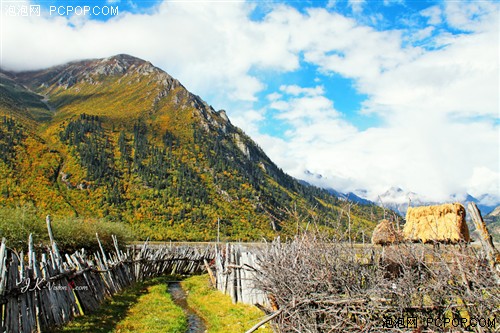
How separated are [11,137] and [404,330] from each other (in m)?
93.2

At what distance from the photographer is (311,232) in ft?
23.9

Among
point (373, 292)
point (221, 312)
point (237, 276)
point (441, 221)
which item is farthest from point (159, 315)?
point (441, 221)

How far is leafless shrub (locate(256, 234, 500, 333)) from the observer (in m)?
4.77

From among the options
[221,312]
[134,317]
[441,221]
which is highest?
[441,221]

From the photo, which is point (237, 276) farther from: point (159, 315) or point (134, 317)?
point (134, 317)

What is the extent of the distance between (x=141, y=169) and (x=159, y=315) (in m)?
75.3

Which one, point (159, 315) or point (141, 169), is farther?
point (141, 169)

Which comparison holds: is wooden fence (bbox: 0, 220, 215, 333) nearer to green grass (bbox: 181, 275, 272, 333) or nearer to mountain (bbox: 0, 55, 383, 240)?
green grass (bbox: 181, 275, 272, 333)

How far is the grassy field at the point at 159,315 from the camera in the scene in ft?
32.5

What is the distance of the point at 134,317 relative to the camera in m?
11.5

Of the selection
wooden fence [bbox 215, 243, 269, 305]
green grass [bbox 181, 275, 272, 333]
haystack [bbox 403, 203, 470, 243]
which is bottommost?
green grass [bbox 181, 275, 272, 333]

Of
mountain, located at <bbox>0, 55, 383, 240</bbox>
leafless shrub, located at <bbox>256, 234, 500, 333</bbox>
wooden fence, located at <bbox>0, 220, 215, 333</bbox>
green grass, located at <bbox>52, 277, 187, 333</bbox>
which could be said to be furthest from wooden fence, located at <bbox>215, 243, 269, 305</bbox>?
mountain, located at <bbox>0, 55, 383, 240</bbox>

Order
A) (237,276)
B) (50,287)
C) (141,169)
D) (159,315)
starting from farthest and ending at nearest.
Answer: (141,169)
(237,276)
(159,315)
(50,287)

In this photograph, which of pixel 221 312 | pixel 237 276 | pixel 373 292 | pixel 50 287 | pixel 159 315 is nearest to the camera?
pixel 373 292
